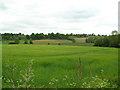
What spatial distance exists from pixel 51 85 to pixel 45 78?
2000 millimetres

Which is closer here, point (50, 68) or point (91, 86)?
point (91, 86)

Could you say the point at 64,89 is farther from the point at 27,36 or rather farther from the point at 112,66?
the point at 27,36

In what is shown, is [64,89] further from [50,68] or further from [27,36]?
[27,36]

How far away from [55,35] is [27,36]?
58.9 ft

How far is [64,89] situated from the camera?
11.5 metres

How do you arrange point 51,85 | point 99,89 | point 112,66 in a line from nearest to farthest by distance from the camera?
1. point 99,89
2. point 51,85
3. point 112,66

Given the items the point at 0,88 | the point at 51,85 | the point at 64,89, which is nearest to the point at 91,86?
the point at 64,89

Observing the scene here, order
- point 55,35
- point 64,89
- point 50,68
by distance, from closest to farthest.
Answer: point 64,89 < point 50,68 < point 55,35

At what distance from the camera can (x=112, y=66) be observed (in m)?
19.7

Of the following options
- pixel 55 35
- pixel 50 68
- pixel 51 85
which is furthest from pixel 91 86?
pixel 55 35

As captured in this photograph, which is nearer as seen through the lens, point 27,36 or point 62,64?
point 62,64

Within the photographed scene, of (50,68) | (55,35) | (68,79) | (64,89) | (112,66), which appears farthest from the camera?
(55,35)

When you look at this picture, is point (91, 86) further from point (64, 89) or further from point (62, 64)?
point (62, 64)

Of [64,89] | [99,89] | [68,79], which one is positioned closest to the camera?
[99,89]
